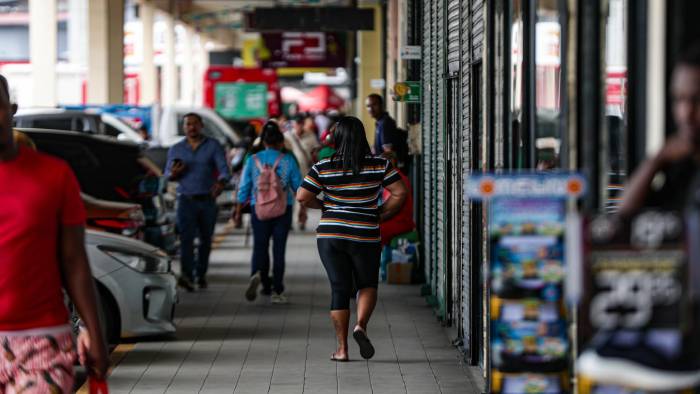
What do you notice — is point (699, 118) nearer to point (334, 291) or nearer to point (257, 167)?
point (334, 291)

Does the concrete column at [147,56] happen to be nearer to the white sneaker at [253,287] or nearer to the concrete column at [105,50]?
the concrete column at [105,50]

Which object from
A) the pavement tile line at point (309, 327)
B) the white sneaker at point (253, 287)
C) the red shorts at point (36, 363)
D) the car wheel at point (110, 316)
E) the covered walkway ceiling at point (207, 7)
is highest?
the covered walkway ceiling at point (207, 7)

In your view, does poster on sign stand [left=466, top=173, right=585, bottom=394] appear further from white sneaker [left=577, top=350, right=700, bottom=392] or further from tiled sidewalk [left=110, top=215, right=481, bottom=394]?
tiled sidewalk [left=110, top=215, right=481, bottom=394]

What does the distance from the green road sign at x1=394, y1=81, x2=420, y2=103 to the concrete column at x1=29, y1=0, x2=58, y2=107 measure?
13.2 m

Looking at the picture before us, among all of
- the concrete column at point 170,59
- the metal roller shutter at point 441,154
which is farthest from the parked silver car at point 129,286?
the concrete column at point 170,59

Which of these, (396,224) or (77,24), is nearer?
(396,224)

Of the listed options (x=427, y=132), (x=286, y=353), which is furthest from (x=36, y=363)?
(x=427, y=132)

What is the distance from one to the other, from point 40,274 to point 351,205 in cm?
483

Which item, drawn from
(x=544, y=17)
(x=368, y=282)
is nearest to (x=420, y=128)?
(x=368, y=282)

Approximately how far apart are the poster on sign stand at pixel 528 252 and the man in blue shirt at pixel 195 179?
9603mm

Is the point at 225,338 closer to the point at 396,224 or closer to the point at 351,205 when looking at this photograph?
the point at 351,205

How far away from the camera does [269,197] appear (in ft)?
42.3

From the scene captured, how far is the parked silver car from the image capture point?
9875 millimetres

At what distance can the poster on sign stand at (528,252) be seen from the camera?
13.6ft
